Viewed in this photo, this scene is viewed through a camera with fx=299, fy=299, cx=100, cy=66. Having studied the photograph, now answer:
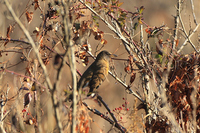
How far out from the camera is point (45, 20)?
408 cm

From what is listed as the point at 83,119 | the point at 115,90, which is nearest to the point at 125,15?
the point at 83,119

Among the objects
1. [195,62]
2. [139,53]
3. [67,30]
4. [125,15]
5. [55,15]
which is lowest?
[67,30]

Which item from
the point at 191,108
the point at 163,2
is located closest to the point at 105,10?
the point at 191,108

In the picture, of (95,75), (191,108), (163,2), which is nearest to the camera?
(191,108)

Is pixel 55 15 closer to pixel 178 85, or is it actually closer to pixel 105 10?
pixel 105 10

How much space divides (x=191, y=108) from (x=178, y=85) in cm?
28

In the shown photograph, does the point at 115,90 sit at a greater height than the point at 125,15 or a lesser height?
greater

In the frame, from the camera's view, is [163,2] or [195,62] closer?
[195,62]

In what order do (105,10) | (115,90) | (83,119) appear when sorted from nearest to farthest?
(83,119), (105,10), (115,90)

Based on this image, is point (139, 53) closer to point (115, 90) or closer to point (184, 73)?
point (184, 73)

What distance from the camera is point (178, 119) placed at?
10.9 feet

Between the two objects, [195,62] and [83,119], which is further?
[195,62]

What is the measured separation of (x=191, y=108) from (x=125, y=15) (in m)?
1.47

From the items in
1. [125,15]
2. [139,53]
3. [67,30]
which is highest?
[125,15]
